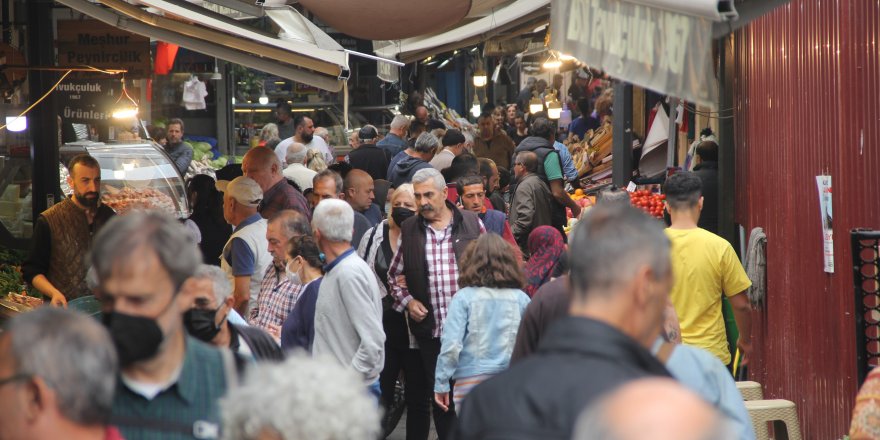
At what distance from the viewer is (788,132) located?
827 cm

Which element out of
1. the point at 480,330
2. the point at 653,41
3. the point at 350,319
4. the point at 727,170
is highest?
the point at 653,41

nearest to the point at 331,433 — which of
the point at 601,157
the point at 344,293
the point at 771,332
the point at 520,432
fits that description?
the point at 520,432

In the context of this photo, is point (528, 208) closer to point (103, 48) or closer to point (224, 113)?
point (103, 48)

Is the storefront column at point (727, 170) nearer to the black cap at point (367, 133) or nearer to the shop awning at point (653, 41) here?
the shop awning at point (653, 41)

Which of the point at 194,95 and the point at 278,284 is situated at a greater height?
the point at 194,95

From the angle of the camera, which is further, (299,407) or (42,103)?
(42,103)

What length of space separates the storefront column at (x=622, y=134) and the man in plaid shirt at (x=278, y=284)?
20.4 ft

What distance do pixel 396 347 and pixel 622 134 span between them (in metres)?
5.62

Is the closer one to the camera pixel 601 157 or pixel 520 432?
pixel 520 432

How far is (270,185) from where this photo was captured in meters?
9.95

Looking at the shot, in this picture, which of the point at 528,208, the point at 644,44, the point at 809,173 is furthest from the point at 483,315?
the point at 528,208

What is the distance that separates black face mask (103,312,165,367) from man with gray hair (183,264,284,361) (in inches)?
43.9

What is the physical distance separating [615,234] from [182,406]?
141 centimetres

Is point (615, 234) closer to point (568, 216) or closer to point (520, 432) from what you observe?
point (520, 432)
